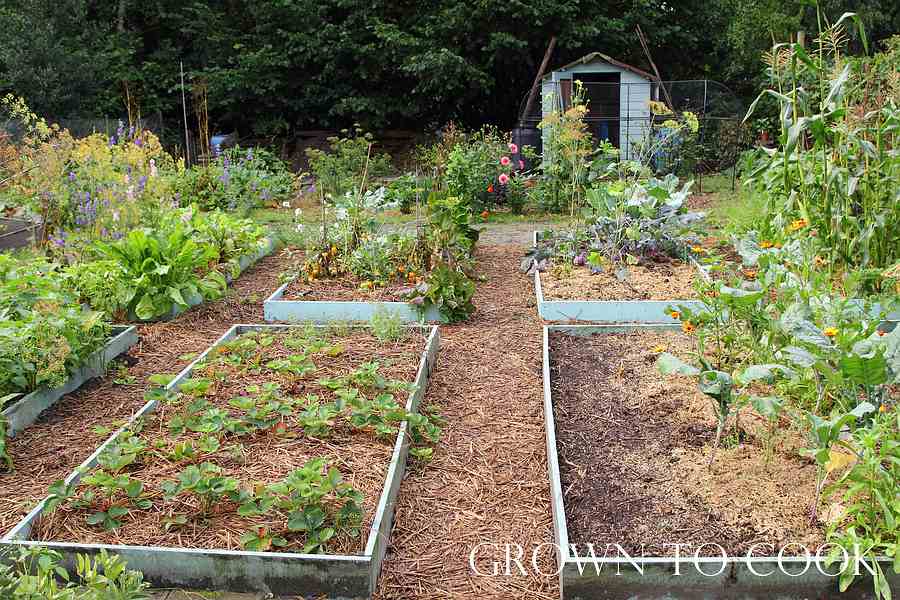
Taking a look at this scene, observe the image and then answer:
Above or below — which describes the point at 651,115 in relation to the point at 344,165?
above

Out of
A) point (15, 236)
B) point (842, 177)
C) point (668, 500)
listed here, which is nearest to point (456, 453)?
point (668, 500)

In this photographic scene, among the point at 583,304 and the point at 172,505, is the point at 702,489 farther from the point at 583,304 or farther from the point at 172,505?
the point at 583,304

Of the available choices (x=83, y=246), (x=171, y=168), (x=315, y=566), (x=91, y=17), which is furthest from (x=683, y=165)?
(x=91, y=17)

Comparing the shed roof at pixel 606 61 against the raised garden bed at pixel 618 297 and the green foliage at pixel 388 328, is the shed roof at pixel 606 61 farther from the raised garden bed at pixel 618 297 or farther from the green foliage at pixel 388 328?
the green foliage at pixel 388 328

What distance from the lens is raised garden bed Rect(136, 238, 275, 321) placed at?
226 inches

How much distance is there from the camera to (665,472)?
3.25 meters

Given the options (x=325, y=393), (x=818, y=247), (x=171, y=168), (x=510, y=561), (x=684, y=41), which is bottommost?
(x=510, y=561)

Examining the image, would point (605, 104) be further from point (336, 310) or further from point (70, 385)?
point (70, 385)

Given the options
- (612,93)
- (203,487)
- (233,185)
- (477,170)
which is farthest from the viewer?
(612,93)

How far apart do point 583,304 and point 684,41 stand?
1549cm

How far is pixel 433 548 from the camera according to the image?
3018 mm

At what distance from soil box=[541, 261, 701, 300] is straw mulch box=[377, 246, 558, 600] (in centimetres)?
66

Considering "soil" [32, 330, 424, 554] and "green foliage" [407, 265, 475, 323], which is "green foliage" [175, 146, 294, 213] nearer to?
"green foliage" [407, 265, 475, 323]

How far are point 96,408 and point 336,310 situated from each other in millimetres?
1846
